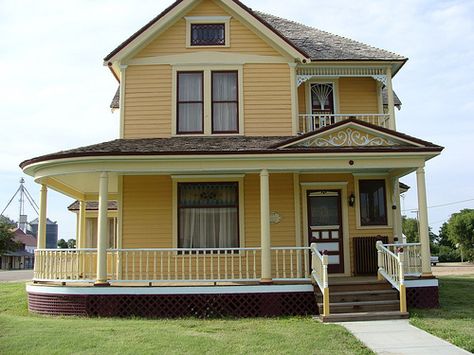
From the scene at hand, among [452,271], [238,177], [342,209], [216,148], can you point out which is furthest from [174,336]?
[452,271]

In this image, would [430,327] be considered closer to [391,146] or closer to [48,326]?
[391,146]

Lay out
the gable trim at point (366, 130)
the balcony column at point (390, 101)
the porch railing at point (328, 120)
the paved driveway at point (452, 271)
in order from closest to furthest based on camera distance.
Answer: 1. the gable trim at point (366, 130)
2. the balcony column at point (390, 101)
3. the porch railing at point (328, 120)
4. the paved driveway at point (452, 271)

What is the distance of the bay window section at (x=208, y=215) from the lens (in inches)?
598

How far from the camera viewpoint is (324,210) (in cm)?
1591

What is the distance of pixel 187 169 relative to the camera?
13.5 m

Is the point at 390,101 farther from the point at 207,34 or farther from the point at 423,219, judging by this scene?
the point at 207,34

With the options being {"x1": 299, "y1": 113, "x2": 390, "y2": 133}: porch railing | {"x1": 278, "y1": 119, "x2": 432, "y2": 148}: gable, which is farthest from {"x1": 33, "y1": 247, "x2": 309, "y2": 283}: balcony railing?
{"x1": 299, "y1": 113, "x2": 390, "y2": 133}: porch railing

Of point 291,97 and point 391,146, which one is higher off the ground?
point 291,97

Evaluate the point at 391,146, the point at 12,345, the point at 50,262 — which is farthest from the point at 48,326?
the point at 391,146

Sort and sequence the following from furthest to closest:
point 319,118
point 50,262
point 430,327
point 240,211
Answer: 1. point 319,118
2. point 240,211
3. point 50,262
4. point 430,327

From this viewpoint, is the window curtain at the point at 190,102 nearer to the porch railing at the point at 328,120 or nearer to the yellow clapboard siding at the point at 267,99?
the yellow clapboard siding at the point at 267,99

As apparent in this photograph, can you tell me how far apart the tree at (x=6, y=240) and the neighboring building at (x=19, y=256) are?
613 cm

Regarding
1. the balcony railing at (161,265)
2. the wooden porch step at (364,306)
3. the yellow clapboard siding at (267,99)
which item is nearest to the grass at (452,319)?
the wooden porch step at (364,306)

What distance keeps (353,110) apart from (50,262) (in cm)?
1008
